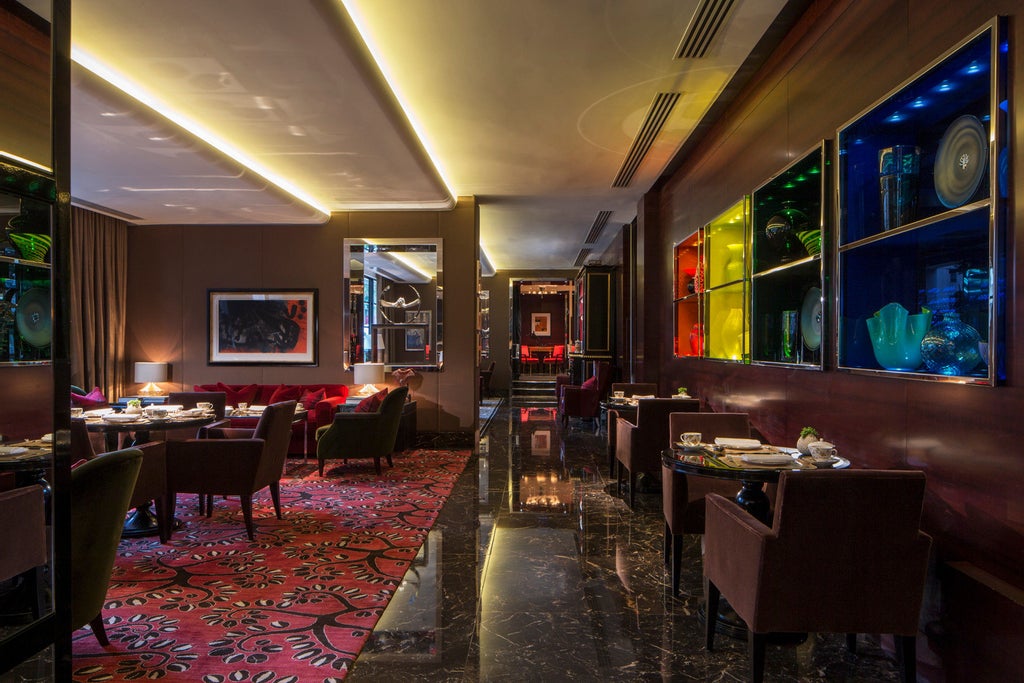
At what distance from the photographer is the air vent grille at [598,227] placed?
918cm

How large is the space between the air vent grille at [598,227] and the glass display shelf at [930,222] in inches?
242

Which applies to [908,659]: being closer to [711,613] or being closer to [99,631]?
[711,613]

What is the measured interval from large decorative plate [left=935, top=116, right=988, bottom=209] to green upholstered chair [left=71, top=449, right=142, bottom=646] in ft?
11.0

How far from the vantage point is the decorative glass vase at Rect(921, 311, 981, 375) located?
2.20 meters

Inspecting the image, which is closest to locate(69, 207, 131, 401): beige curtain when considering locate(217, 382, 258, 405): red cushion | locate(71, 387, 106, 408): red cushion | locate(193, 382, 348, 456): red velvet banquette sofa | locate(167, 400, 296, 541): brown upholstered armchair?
locate(71, 387, 106, 408): red cushion

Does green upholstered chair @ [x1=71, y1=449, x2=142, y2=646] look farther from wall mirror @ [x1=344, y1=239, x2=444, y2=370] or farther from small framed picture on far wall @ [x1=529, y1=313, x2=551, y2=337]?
small framed picture on far wall @ [x1=529, y1=313, x2=551, y2=337]

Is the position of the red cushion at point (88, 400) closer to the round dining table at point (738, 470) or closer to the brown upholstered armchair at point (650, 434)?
the brown upholstered armchair at point (650, 434)

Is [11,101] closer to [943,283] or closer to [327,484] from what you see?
[943,283]

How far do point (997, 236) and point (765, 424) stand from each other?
92.4 inches

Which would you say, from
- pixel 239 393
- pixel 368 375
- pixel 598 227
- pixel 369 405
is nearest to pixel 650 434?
pixel 369 405

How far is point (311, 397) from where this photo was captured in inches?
287

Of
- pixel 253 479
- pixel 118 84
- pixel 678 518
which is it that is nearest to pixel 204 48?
pixel 118 84

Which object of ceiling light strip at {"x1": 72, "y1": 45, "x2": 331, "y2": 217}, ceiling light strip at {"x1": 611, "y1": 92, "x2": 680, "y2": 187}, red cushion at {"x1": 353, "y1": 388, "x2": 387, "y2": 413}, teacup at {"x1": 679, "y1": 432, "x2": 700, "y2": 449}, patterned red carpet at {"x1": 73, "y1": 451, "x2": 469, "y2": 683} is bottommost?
patterned red carpet at {"x1": 73, "y1": 451, "x2": 469, "y2": 683}

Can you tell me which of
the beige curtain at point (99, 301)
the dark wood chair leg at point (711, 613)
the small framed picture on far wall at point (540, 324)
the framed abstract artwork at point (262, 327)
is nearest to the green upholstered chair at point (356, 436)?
the framed abstract artwork at point (262, 327)
